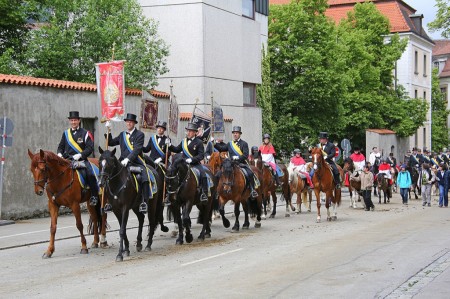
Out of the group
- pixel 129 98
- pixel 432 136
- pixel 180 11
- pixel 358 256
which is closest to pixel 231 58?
pixel 180 11

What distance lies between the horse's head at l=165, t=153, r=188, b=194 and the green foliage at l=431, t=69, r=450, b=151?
64190 millimetres

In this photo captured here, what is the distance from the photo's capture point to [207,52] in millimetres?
36312

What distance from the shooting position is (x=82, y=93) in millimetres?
26094

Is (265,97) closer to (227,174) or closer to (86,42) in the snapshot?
(86,42)

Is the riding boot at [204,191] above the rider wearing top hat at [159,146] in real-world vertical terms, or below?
below

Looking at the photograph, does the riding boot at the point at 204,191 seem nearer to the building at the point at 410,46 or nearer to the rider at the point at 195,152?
the rider at the point at 195,152

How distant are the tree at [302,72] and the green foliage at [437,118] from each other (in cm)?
3135

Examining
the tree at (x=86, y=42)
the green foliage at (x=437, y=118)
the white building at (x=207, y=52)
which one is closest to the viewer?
the tree at (x=86, y=42)

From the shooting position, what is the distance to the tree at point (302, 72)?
47219 millimetres

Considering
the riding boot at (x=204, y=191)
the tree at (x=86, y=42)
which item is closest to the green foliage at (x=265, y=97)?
the tree at (x=86, y=42)

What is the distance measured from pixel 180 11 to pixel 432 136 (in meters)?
47.1

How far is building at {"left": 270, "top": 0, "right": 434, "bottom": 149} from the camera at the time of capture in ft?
215

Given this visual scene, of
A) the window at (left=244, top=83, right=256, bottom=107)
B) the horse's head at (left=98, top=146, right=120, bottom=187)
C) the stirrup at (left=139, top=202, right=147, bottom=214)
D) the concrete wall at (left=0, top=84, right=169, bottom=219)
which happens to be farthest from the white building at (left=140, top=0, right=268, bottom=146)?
the horse's head at (left=98, top=146, right=120, bottom=187)

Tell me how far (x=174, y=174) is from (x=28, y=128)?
951 centimetres
